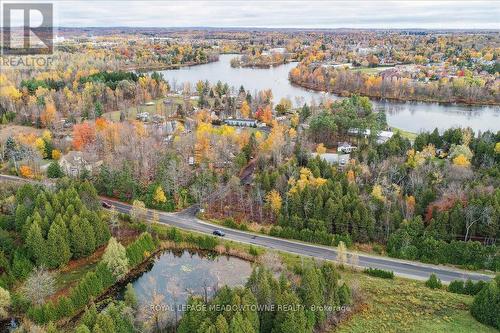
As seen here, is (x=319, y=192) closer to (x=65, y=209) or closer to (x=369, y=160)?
(x=369, y=160)

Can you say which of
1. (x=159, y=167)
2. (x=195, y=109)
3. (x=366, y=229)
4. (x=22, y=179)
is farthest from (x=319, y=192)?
(x=195, y=109)

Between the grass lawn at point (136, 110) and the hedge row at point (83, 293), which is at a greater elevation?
the grass lawn at point (136, 110)

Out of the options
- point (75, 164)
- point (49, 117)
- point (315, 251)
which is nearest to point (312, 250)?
point (315, 251)

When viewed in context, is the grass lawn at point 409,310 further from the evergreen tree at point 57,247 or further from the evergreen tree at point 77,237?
the evergreen tree at point 57,247

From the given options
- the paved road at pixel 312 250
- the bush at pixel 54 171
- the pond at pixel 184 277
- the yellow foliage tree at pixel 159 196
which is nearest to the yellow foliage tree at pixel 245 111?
the bush at pixel 54 171

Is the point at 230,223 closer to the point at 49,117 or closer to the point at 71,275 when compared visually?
the point at 71,275

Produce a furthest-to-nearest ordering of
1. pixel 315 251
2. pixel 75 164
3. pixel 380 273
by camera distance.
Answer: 1. pixel 75 164
2. pixel 315 251
3. pixel 380 273
